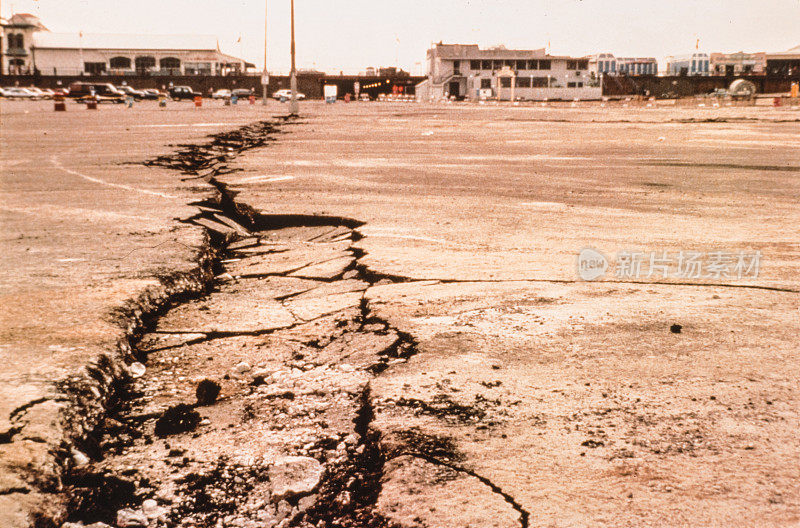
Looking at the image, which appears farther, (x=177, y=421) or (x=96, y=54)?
(x=96, y=54)

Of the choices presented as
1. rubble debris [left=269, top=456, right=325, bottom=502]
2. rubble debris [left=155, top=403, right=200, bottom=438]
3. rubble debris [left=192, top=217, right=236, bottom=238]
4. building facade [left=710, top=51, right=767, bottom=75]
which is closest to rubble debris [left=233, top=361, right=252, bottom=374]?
rubble debris [left=155, top=403, right=200, bottom=438]

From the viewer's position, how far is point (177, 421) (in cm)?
283

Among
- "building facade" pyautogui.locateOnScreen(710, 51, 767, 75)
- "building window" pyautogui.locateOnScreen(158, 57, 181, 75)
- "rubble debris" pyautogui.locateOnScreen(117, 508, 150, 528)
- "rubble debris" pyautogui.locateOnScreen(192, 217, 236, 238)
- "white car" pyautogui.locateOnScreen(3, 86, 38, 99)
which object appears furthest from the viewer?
"building facade" pyautogui.locateOnScreen(710, 51, 767, 75)

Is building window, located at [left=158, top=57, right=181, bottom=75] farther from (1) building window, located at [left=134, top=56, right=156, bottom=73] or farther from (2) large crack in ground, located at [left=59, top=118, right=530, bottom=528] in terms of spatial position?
(2) large crack in ground, located at [left=59, top=118, right=530, bottom=528]

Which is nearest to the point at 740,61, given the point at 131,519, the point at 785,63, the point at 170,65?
the point at 785,63

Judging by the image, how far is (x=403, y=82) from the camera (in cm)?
11975

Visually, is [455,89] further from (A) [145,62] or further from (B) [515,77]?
(A) [145,62]

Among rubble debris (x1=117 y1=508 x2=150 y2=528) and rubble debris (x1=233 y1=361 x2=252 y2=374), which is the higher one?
rubble debris (x1=233 y1=361 x2=252 y2=374)

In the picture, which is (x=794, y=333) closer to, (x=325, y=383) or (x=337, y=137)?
(x=325, y=383)

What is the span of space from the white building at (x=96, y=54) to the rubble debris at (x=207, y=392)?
348 feet

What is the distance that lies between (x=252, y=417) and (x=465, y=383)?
0.85m

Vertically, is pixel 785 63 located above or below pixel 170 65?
above

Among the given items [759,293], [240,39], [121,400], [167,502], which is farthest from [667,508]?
[240,39]

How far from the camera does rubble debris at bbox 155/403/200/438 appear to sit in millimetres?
2754
